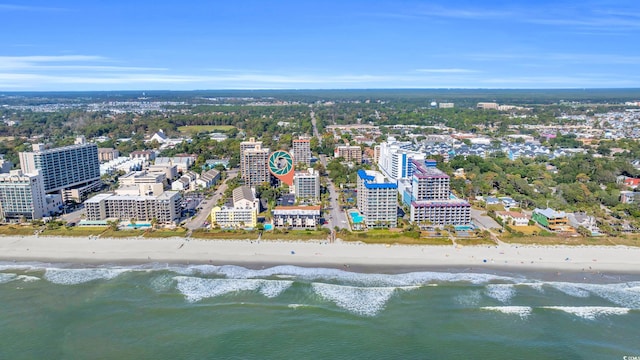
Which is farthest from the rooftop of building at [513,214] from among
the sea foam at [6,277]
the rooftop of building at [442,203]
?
the sea foam at [6,277]

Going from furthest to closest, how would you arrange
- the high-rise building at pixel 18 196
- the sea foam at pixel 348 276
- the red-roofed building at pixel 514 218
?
1. the high-rise building at pixel 18 196
2. the red-roofed building at pixel 514 218
3. the sea foam at pixel 348 276

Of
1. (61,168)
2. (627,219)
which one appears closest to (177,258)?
(61,168)

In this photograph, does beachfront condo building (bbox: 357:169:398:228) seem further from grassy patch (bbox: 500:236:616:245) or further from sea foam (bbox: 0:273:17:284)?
sea foam (bbox: 0:273:17:284)

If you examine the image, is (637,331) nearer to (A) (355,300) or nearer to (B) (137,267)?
(A) (355,300)

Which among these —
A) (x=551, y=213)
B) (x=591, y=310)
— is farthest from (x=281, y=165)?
(x=591, y=310)

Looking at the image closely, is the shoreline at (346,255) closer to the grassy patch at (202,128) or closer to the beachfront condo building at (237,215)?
the beachfront condo building at (237,215)

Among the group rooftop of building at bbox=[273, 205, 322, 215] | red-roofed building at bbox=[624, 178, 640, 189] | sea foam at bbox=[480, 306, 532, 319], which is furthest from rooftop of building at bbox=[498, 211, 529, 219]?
red-roofed building at bbox=[624, 178, 640, 189]
